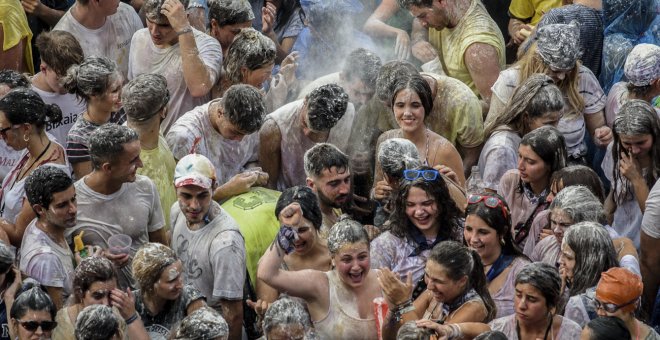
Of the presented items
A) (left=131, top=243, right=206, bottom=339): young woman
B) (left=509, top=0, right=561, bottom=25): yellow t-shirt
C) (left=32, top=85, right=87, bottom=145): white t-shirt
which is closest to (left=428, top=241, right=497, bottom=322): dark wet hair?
(left=131, top=243, right=206, bottom=339): young woman

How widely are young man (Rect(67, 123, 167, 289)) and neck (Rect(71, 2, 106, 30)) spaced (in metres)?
2.19

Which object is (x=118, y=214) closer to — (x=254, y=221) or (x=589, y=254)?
(x=254, y=221)

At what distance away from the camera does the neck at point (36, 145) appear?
9.83m

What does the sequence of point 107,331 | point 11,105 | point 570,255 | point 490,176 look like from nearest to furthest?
point 107,331 → point 570,255 → point 11,105 → point 490,176

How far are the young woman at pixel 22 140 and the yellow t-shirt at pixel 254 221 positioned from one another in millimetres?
1137

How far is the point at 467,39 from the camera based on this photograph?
1141 cm

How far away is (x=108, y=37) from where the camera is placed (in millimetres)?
11688

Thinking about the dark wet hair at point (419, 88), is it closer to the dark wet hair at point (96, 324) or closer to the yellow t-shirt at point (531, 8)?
the yellow t-shirt at point (531, 8)

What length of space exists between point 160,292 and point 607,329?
2.54m

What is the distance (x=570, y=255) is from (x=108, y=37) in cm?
433

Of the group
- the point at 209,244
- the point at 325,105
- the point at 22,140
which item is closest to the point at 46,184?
the point at 22,140

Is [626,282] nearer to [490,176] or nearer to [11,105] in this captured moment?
[490,176]

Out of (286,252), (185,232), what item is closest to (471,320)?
(286,252)

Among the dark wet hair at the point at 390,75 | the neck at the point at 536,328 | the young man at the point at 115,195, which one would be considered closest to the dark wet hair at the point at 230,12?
the dark wet hair at the point at 390,75
